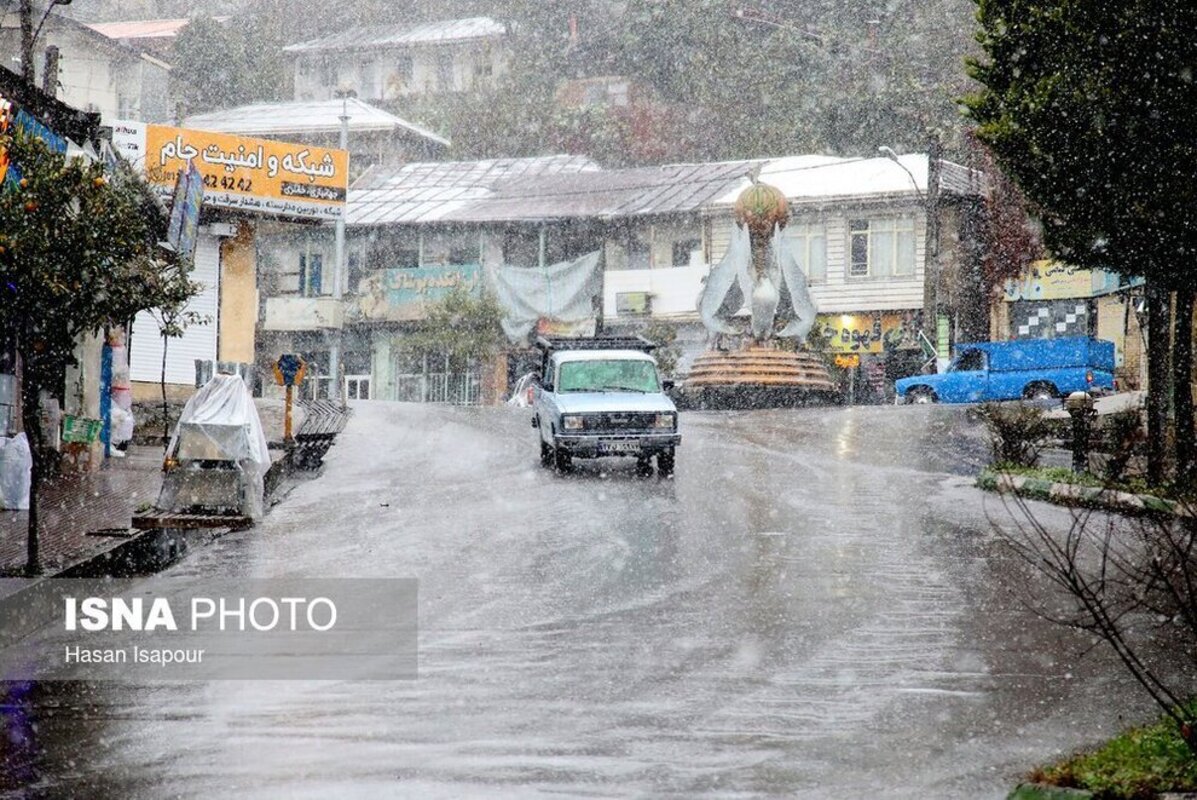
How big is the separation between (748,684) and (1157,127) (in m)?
10.6

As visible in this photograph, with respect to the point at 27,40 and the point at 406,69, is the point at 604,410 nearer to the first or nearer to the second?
the point at 27,40

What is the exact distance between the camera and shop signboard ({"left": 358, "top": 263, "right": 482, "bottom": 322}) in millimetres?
51625

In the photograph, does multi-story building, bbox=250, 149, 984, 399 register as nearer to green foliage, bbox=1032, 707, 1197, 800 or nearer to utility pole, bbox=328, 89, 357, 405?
utility pole, bbox=328, 89, 357, 405

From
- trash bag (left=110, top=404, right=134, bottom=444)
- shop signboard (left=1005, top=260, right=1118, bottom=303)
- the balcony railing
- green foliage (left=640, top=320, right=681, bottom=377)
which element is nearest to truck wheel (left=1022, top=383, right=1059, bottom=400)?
shop signboard (left=1005, top=260, right=1118, bottom=303)

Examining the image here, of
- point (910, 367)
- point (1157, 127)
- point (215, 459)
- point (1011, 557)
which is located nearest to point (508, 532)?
point (215, 459)

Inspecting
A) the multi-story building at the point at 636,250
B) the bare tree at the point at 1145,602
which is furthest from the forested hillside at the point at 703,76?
the bare tree at the point at 1145,602

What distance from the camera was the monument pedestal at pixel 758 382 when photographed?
3878cm

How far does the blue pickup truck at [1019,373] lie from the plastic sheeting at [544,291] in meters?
13.4

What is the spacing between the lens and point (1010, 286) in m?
47.4

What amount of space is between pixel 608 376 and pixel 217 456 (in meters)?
8.27

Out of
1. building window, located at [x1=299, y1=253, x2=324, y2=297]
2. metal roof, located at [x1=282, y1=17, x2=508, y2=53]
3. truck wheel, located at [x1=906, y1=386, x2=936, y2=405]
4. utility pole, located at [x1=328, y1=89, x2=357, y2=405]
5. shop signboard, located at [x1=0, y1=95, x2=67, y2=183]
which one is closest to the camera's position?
shop signboard, located at [x1=0, y1=95, x2=67, y2=183]

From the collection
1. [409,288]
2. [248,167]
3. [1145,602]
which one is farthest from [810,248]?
[1145,602]

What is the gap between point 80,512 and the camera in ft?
53.0

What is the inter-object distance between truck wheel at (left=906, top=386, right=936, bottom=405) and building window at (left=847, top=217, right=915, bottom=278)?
715 centimetres
